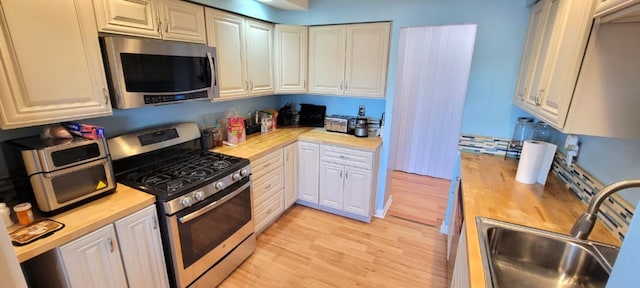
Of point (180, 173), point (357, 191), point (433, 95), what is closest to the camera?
point (180, 173)

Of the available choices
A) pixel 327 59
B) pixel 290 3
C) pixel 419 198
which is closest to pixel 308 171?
pixel 327 59

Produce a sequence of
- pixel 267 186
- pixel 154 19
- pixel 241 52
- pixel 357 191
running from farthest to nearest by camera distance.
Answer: pixel 357 191 → pixel 267 186 → pixel 241 52 → pixel 154 19

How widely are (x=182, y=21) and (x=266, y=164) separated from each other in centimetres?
135

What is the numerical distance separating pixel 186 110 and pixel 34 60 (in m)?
1.16

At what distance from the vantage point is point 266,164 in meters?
2.57

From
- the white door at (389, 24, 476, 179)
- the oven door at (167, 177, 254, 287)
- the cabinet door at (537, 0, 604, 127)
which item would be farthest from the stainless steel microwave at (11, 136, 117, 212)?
the white door at (389, 24, 476, 179)

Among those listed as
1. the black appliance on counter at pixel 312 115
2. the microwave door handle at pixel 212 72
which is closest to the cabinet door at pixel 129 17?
the microwave door handle at pixel 212 72

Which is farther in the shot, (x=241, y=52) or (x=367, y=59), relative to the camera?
(x=367, y=59)

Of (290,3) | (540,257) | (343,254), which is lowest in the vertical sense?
(343,254)

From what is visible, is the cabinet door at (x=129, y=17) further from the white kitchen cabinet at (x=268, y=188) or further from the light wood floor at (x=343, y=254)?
the light wood floor at (x=343, y=254)

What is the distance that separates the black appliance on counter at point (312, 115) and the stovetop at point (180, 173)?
4.64ft

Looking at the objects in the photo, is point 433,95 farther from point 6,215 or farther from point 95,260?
point 6,215

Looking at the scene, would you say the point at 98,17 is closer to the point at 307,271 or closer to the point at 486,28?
the point at 307,271

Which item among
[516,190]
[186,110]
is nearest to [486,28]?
[516,190]
